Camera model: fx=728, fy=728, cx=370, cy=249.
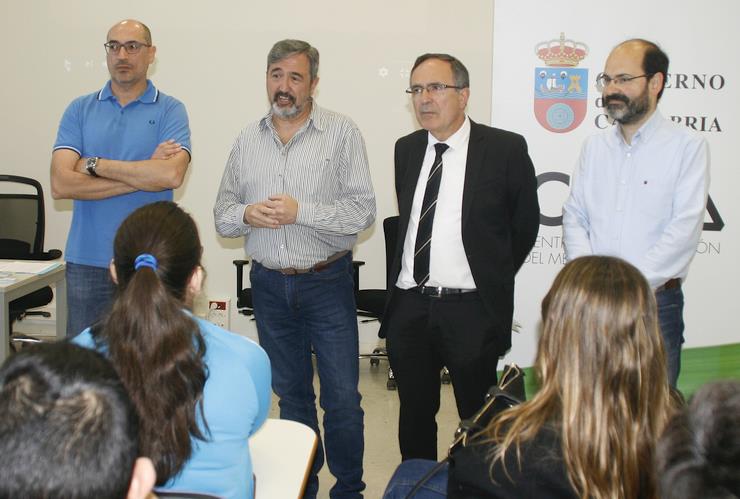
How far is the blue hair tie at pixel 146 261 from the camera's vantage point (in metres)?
1.64

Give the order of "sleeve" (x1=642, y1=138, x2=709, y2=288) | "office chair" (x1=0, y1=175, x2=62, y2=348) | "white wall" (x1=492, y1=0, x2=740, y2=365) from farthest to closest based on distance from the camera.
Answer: "office chair" (x1=0, y1=175, x2=62, y2=348), "white wall" (x1=492, y1=0, x2=740, y2=365), "sleeve" (x1=642, y1=138, x2=709, y2=288)

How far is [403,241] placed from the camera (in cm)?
286

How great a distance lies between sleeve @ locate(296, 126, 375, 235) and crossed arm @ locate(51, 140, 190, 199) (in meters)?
0.55

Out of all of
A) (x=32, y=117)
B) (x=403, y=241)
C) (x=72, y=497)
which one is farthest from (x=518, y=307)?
(x=32, y=117)

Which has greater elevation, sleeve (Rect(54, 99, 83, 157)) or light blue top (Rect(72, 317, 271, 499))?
sleeve (Rect(54, 99, 83, 157))

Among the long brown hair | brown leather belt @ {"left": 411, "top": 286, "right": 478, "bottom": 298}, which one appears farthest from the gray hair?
the long brown hair

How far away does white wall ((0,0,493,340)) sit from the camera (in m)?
5.04

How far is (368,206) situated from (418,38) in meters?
2.50

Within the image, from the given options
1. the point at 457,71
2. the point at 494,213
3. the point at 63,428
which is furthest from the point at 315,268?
the point at 63,428

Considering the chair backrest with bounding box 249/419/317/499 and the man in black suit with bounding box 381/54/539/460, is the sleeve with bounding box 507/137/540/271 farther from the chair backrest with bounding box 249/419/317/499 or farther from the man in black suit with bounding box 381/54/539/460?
the chair backrest with bounding box 249/419/317/499

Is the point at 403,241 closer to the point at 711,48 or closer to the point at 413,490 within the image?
the point at 413,490

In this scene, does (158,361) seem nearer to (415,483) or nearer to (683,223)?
(415,483)

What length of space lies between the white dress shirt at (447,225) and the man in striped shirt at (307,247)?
22 centimetres

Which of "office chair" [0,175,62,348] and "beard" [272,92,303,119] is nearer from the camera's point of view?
"beard" [272,92,303,119]
